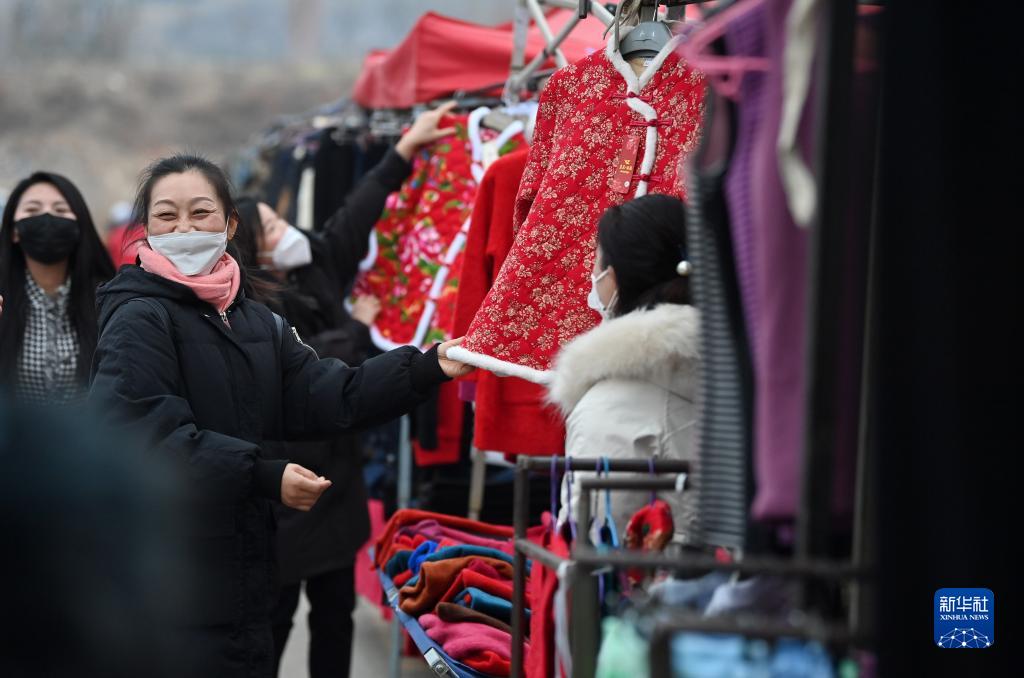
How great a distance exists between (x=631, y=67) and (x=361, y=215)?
2.02m

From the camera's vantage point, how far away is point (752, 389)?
1.86 metres

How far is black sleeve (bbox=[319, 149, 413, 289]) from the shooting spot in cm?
518

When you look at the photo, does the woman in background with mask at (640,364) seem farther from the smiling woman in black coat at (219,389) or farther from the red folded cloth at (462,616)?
the red folded cloth at (462,616)

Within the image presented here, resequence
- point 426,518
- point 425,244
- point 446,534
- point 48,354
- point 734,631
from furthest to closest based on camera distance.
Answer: point 425,244
point 48,354
point 426,518
point 446,534
point 734,631

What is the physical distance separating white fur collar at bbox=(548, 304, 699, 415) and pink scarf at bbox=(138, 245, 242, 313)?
1.04m

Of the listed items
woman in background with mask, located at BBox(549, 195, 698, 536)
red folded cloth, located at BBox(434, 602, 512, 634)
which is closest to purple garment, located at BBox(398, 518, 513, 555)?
red folded cloth, located at BBox(434, 602, 512, 634)

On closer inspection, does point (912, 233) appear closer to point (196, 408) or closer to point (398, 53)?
point (196, 408)

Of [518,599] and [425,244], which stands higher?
[425,244]

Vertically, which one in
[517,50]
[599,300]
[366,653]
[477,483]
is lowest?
[366,653]

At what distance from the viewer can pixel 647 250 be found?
2592 millimetres

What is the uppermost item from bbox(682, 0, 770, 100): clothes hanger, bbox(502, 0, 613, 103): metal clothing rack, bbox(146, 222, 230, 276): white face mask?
bbox(502, 0, 613, 103): metal clothing rack

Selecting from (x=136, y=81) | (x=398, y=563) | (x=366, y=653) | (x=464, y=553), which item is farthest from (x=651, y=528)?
(x=136, y=81)

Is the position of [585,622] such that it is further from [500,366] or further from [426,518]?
[426,518]

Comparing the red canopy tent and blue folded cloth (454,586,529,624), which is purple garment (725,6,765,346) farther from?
the red canopy tent
